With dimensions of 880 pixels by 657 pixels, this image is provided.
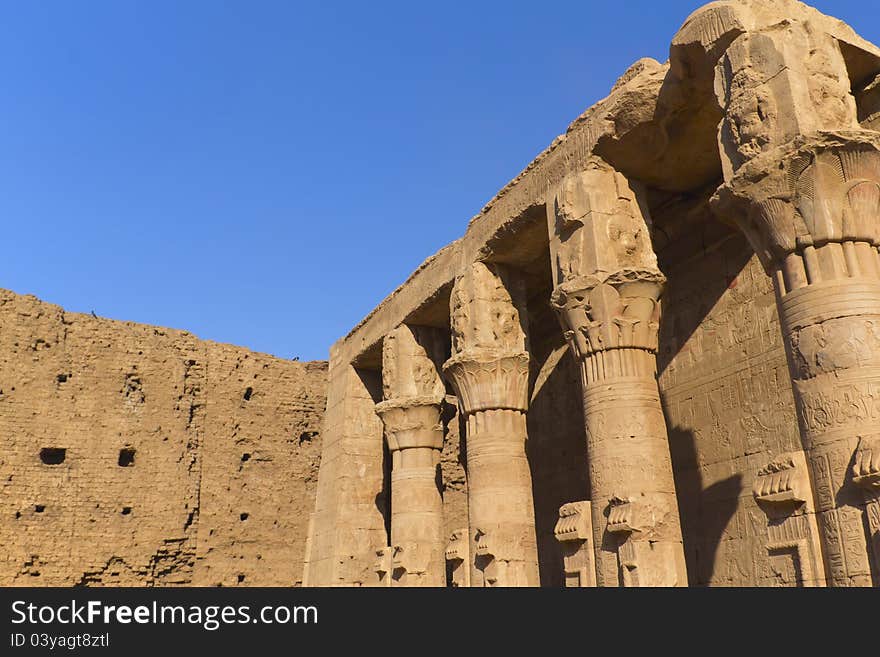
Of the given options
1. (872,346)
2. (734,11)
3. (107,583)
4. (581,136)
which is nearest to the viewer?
(872,346)

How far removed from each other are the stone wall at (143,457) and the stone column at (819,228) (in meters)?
12.3

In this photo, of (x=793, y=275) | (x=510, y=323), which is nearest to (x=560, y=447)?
(x=510, y=323)

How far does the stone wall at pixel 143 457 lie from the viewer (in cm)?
1484

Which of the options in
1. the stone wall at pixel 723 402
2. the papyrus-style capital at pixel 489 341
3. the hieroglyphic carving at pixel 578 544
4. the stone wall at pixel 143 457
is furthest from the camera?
the stone wall at pixel 143 457

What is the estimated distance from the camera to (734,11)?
7.06 meters

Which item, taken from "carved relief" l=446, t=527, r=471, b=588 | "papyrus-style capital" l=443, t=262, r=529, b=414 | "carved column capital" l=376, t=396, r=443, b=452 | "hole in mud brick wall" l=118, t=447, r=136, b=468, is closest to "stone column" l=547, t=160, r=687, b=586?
"papyrus-style capital" l=443, t=262, r=529, b=414

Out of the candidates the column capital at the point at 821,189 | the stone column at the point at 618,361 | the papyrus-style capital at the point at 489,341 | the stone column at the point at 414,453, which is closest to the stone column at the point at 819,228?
the column capital at the point at 821,189

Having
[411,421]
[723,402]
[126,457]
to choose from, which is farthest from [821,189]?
[126,457]

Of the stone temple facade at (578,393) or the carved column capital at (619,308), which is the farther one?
the carved column capital at (619,308)

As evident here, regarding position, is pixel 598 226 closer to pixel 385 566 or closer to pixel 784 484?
pixel 784 484

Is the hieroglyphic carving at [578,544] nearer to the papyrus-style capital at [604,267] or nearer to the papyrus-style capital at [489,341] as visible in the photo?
the papyrus-style capital at [604,267]
